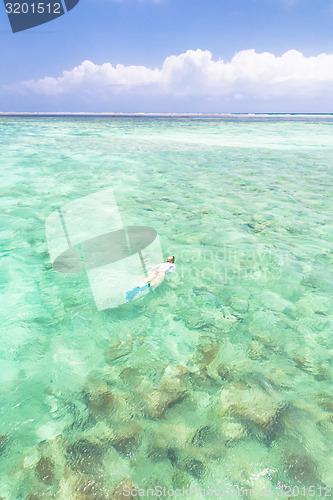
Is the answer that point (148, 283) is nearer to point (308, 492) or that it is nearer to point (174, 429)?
point (174, 429)

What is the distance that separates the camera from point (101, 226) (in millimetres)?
10664

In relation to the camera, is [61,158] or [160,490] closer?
[160,490]

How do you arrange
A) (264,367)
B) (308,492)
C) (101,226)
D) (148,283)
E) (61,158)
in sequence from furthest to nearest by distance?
(61,158)
(101,226)
(148,283)
(264,367)
(308,492)

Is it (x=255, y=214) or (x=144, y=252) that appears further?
(x=255, y=214)

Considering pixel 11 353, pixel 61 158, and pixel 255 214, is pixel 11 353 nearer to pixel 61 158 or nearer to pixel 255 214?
pixel 255 214

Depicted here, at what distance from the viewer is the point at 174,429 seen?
3.85 meters

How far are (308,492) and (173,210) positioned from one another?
1025 centimetres

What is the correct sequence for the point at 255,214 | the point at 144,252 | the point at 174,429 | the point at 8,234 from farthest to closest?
the point at 255,214
the point at 8,234
the point at 144,252
the point at 174,429

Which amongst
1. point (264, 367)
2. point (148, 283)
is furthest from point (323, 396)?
point (148, 283)

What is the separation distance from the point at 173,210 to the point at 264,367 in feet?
27.9

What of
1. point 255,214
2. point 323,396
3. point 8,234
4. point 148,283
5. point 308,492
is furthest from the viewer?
point 255,214

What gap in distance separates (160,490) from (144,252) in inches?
244

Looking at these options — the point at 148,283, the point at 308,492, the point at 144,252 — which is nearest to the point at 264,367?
the point at 308,492

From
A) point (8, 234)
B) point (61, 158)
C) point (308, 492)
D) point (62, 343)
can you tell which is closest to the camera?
point (308, 492)
